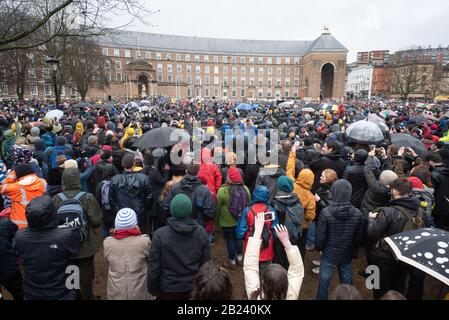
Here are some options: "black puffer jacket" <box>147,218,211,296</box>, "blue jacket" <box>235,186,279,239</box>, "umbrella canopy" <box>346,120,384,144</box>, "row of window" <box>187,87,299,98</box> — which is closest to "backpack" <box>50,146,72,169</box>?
"black puffer jacket" <box>147,218,211,296</box>

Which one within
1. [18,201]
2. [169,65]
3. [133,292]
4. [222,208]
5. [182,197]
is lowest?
[133,292]

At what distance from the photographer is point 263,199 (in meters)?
3.62

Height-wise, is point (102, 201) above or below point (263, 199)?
below

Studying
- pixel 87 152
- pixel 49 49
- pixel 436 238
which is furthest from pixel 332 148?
pixel 49 49

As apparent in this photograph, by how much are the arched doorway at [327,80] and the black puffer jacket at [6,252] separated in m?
79.5

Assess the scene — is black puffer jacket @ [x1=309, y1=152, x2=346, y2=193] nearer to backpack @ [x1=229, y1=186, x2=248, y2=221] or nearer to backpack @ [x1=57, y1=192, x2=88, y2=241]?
backpack @ [x1=229, y1=186, x2=248, y2=221]

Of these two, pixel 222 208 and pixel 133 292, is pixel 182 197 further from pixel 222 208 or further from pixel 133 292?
pixel 222 208

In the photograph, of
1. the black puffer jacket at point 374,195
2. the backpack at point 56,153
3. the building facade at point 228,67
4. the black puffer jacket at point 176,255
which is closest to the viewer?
the black puffer jacket at point 176,255

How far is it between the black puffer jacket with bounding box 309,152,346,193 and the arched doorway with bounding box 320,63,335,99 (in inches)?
2972

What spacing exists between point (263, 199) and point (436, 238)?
1823 mm

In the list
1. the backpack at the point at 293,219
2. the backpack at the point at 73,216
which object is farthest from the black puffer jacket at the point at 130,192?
the backpack at the point at 293,219

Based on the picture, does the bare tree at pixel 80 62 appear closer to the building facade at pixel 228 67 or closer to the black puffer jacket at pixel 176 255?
the black puffer jacket at pixel 176 255

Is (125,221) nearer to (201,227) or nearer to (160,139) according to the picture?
(201,227)

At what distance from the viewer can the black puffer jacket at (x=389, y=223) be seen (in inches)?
126
